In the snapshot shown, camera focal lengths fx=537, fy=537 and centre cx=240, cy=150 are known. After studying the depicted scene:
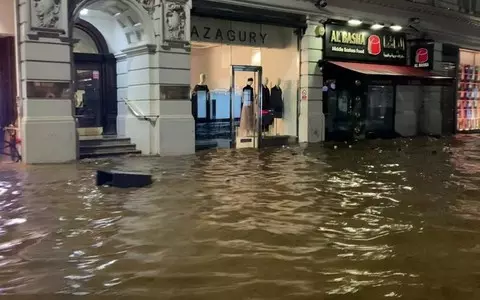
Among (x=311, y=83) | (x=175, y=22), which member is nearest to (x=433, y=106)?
(x=311, y=83)

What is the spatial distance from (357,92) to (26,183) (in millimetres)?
15958

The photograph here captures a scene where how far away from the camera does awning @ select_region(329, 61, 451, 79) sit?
847 inches

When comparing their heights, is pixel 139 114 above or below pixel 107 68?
below

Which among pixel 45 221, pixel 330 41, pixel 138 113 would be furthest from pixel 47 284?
pixel 330 41

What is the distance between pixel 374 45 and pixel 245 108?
26.1ft

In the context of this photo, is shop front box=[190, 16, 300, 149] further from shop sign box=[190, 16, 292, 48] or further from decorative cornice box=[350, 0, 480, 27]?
decorative cornice box=[350, 0, 480, 27]

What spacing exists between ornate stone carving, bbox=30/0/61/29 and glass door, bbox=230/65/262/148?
6.73m

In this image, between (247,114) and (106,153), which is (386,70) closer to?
(247,114)

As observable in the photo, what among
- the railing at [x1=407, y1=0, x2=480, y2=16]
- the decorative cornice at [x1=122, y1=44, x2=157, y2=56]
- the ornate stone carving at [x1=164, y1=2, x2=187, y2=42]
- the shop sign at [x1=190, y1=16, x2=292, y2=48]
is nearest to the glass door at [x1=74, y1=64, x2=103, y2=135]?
the decorative cornice at [x1=122, y1=44, x2=157, y2=56]

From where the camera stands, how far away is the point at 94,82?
18734mm

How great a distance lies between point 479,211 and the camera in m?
8.01

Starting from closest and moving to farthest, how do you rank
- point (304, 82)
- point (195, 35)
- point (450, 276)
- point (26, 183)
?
point (450, 276) < point (26, 183) < point (195, 35) < point (304, 82)

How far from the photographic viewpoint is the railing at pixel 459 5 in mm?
25938

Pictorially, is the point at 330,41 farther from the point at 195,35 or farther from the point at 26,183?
the point at 26,183
